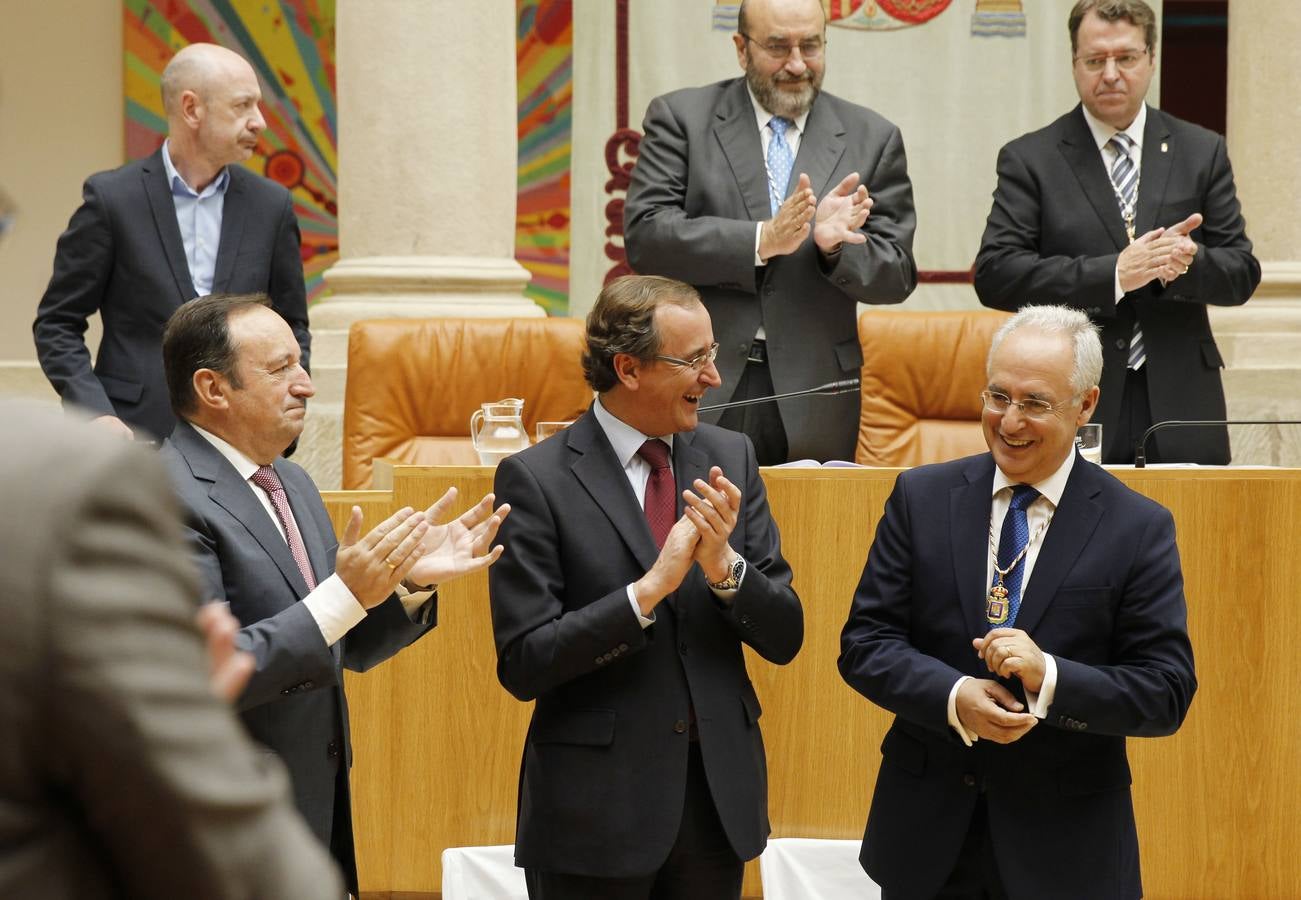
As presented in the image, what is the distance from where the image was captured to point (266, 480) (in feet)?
9.47

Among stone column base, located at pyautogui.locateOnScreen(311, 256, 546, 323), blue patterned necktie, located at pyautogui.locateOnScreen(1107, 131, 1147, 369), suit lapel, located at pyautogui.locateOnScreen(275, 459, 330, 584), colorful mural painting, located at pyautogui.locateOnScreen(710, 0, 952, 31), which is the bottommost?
suit lapel, located at pyautogui.locateOnScreen(275, 459, 330, 584)

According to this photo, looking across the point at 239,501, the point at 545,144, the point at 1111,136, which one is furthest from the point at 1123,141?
the point at 545,144

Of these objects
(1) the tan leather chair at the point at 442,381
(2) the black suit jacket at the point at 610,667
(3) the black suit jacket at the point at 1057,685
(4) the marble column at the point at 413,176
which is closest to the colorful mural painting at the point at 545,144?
(4) the marble column at the point at 413,176

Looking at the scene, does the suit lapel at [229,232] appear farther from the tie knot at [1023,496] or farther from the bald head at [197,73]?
the tie knot at [1023,496]

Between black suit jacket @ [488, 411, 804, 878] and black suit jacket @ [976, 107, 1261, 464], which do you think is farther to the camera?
black suit jacket @ [976, 107, 1261, 464]

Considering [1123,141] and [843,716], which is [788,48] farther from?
[843,716]

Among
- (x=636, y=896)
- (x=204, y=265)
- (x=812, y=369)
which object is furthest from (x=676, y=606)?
(x=204, y=265)

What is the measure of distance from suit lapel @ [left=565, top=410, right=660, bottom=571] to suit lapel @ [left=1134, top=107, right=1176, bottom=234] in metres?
1.94

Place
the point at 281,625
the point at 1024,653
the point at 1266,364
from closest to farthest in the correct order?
the point at 281,625, the point at 1024,653, the point at 1266,364

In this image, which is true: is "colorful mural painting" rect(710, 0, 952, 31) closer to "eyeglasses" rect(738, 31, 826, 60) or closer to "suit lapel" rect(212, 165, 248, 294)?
"eyeglasses" rect(738, 31, 826, 60)

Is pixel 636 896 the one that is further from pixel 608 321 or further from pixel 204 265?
pixel 204 265

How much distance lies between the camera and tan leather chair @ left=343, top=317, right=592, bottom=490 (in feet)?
15.9

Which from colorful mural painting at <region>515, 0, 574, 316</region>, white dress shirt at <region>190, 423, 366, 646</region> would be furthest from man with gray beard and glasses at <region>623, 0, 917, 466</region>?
colorful mural painting at <region>515, 0, 574, 316</region>

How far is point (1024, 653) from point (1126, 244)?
74.3 inches
